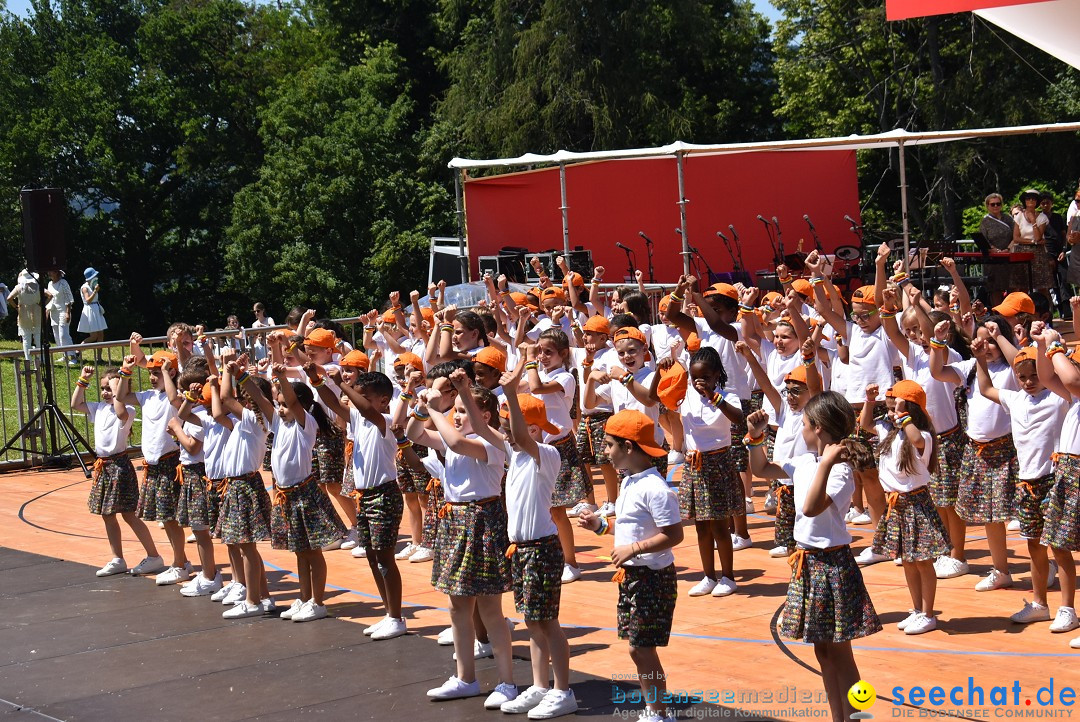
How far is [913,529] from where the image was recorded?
23.6 ft

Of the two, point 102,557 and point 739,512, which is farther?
point 102,557

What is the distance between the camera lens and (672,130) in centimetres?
3050

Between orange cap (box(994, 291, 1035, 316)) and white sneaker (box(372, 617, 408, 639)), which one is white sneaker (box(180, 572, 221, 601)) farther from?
orange cap (box(994, 291, 1035, 316))

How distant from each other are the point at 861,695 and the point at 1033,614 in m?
2.07

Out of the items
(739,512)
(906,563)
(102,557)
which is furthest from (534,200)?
(906,563)

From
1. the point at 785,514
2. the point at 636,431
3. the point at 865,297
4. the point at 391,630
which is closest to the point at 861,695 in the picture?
the point at 636,431

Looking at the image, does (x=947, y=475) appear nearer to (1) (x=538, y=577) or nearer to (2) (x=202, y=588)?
(1) (x=538, y=577)

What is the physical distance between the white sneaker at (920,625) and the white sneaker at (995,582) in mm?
887

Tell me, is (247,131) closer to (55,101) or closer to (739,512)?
(55,101)

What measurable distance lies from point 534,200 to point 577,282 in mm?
9365

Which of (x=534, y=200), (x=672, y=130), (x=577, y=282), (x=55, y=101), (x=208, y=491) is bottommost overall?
(x=208, y=491)

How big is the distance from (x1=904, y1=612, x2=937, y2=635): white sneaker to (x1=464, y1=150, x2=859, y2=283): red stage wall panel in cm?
1463

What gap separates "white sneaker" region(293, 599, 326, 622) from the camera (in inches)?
332

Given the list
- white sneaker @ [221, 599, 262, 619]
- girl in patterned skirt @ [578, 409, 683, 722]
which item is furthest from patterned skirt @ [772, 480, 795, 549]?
white sneaker @ [221, 599, 262, 619]
